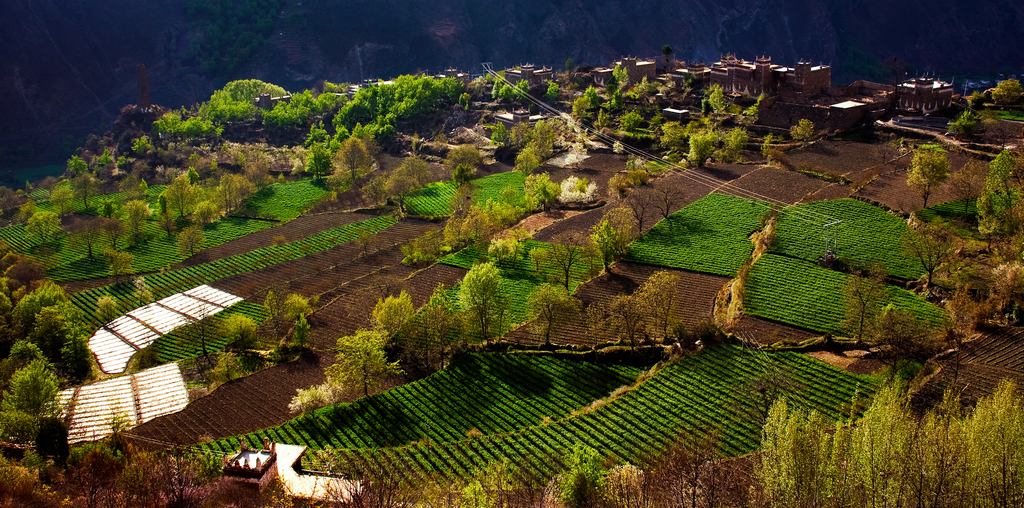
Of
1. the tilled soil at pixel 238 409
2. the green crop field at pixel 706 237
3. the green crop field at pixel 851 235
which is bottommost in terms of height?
the tilled soil at pixel 238 409

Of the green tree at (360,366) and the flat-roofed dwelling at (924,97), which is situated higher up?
the flat-roofed dwelling at (924,97)

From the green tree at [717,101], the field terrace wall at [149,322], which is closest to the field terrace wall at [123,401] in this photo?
the field terrace wall at [149,322]

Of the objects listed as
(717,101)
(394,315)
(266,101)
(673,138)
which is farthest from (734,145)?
(266,101)

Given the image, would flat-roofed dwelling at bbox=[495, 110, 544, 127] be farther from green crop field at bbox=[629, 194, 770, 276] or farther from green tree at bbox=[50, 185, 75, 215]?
green tree at bbox=[50, 185, 75, 215]

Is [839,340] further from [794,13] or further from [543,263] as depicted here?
[794,13]

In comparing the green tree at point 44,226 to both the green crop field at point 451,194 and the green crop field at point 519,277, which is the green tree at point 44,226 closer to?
the green crop field at point 451,194

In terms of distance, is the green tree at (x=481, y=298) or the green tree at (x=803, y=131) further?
the green tree at (x=803, y=131)
